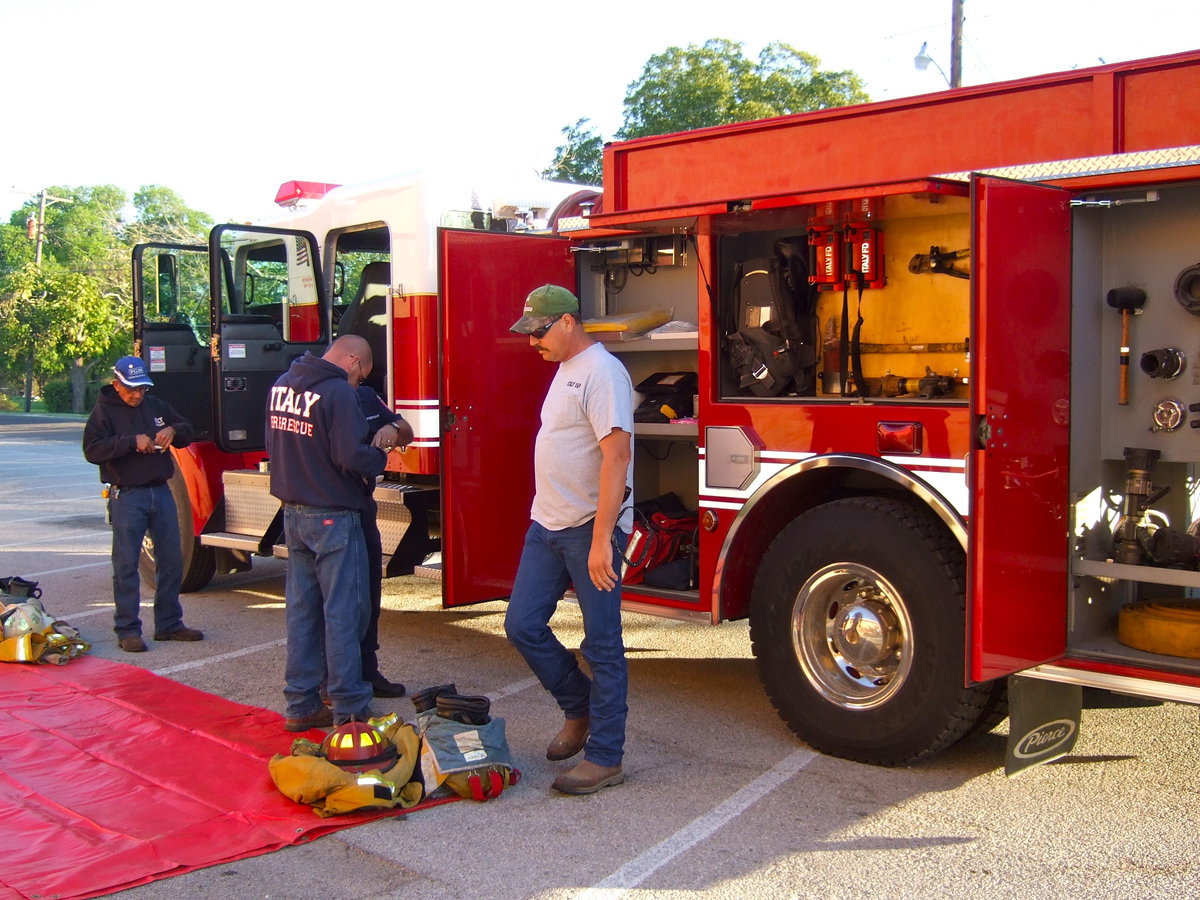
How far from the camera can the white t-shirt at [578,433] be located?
4.59 metres

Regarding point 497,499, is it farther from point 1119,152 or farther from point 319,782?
point 1119,152

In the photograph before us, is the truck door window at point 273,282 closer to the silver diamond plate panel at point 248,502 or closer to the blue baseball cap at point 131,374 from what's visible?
the blue baseball cap at point 131,374

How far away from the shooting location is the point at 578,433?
4.68 meters

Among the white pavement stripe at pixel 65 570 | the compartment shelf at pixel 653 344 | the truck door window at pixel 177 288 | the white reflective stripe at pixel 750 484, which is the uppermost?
the truck door window at pixel 177 288

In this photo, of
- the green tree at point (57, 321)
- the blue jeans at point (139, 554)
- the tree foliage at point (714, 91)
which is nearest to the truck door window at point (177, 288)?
the blue jeans at point (139, 554)

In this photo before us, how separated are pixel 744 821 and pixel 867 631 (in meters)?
1.01

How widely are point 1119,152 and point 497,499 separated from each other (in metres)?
3.46

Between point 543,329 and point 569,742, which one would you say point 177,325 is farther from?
point 569,742

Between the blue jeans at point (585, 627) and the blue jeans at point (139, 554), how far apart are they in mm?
3395

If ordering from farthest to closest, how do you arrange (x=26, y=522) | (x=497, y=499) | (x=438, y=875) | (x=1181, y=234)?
1. (x=26, y=522)
2. (x=497, y=499)
3. (x=1181, y=234)
4. (x=438, y=875)

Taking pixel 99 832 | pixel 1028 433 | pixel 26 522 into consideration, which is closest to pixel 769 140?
pixel 1028 433

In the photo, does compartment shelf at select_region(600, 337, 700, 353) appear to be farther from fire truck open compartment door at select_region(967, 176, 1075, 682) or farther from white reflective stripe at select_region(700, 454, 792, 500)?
fire truck open compartment door at select_region(967, 176, 1075, 682)

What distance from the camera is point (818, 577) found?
197 inches

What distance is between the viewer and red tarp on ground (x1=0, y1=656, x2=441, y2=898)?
13.3 ft
